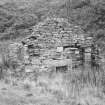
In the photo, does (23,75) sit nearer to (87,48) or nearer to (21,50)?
(21,50)

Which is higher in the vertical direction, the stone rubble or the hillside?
the hillside

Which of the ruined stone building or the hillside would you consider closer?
the ruined stone building

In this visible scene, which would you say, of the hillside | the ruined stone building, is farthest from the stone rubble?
the hillside

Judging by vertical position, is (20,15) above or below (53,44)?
above

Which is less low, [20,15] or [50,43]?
[20,15]

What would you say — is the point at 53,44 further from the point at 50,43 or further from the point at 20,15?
the point at 20,15

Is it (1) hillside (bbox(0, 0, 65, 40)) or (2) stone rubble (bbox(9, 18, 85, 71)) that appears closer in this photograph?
(2) stone rubble (bbox(9, 18, 85, 71))

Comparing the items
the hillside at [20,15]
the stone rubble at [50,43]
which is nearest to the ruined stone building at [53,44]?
the stone rubble at [50,43]

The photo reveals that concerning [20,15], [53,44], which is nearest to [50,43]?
[53,44]

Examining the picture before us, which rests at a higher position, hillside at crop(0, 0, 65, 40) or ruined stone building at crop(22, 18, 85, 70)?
hillside at crop(0, 0, 65, 40)

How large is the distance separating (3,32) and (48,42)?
29.2 ft

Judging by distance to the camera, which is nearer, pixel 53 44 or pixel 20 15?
pixel 53 44

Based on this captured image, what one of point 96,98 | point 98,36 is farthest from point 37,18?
point 96,98

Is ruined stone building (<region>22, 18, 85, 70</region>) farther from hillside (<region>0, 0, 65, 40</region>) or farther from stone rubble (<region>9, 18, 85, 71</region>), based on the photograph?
hillside (<region>0, 0, 65, 40</region>)
